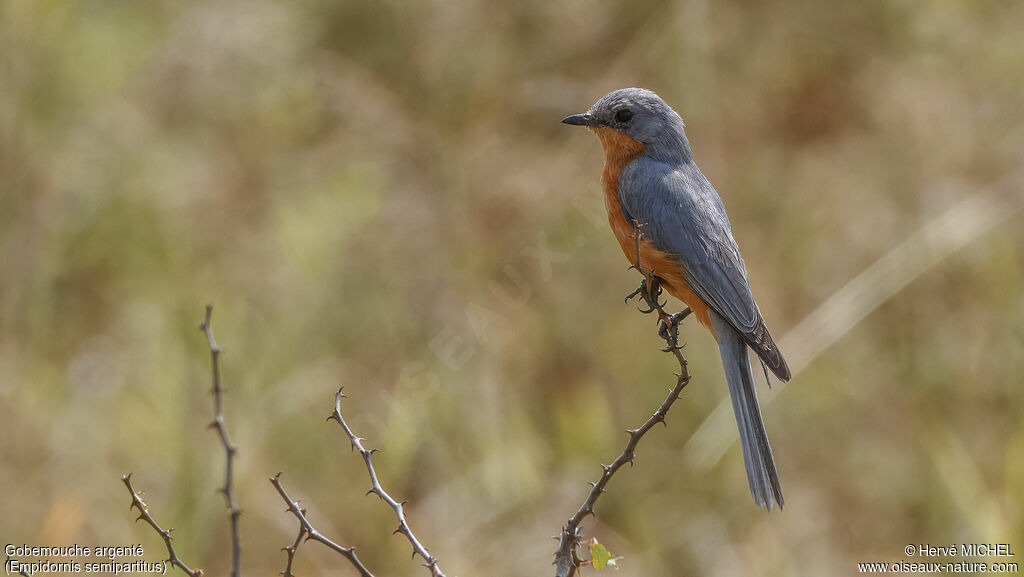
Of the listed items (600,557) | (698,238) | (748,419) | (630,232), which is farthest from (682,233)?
(600,557)

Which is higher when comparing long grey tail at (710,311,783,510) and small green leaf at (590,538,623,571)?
long grey tail at (710,311,783,510)

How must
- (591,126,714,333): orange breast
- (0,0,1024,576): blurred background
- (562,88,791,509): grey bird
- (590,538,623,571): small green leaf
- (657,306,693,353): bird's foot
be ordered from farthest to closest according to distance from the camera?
(0,0,1024,576): blurred background
(591,126,714,333): orange breast
(562,88,791,509): grey bird
(657,306,693,353): bird's foot
(590,538,623,571): small green leaf

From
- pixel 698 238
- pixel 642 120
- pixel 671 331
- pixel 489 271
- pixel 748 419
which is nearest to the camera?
pixel 671 331

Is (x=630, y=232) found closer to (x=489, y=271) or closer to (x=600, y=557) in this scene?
(x=600, y=557)

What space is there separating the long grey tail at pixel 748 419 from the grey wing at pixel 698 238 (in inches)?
2.5

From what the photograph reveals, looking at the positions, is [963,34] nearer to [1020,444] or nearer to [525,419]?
[1020,444]

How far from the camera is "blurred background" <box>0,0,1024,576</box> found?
431cm

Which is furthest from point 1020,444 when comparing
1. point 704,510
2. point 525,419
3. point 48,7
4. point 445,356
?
point 48,7

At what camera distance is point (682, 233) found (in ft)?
11.0

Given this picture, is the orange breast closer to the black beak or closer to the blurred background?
the black beak

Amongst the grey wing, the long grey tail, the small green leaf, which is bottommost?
the small green leaf

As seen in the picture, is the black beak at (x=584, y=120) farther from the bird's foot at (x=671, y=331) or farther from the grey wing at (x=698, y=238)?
the bird's foot at (x=671, y=331)

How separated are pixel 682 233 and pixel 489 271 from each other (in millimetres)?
1715

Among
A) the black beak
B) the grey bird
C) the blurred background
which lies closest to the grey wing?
the grey bird
